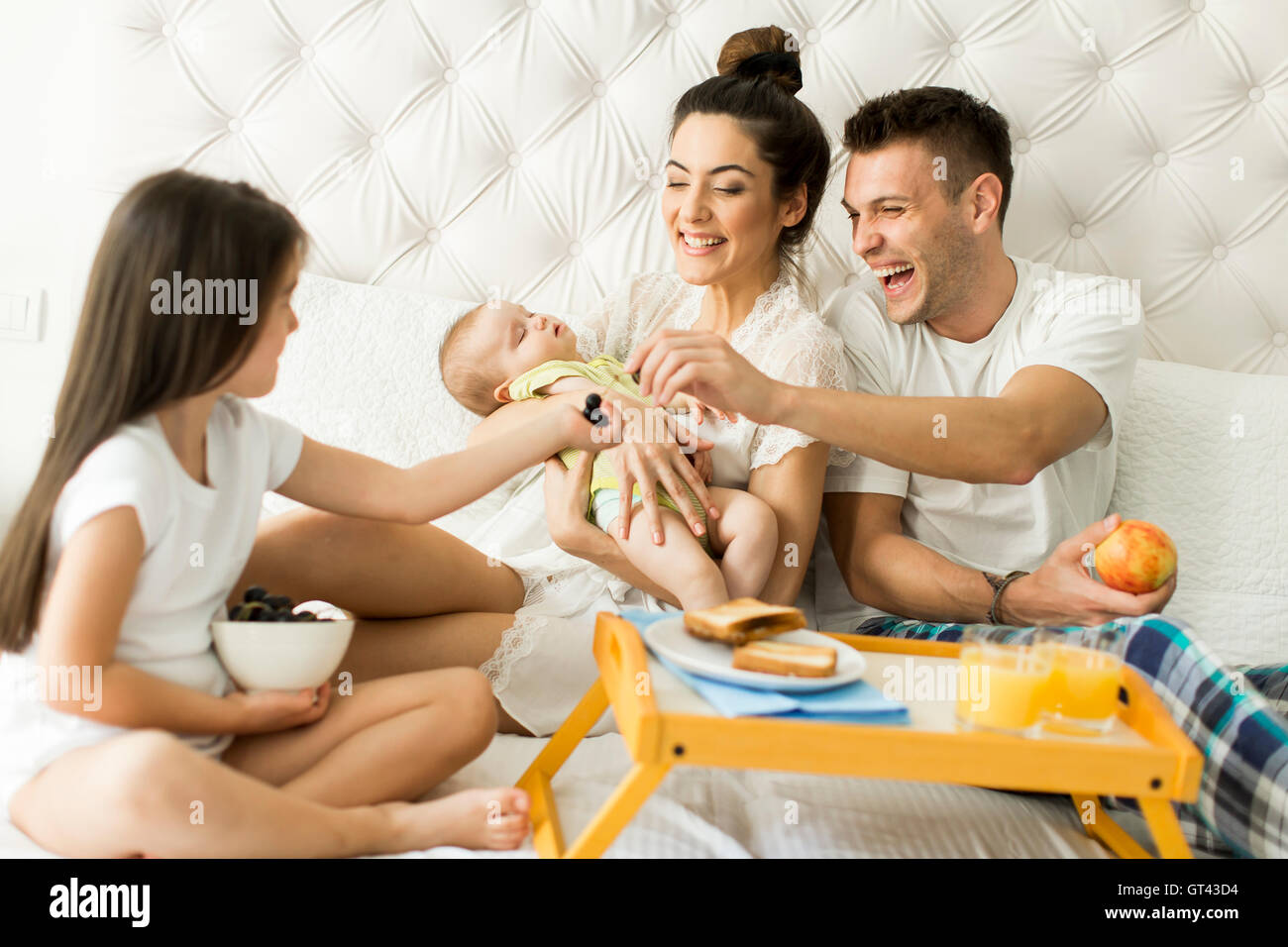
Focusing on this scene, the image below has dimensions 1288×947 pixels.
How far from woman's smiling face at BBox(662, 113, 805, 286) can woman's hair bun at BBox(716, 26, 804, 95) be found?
5.8 inches

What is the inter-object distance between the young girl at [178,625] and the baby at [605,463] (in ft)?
1.20

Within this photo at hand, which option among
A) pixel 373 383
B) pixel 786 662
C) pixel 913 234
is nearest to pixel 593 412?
pixel 786 662

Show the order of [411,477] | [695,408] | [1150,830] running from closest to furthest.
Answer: [1150,830], [411,477], [695,408]

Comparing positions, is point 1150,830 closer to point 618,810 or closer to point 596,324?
point 618,810

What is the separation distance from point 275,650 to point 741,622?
1.60ft

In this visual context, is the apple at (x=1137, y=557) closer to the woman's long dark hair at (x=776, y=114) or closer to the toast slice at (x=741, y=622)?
the toast slice at (x=741, y=622)

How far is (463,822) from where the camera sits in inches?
43.8

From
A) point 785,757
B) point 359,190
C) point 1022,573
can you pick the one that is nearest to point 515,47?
point 359,190

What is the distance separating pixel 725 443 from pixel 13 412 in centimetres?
131

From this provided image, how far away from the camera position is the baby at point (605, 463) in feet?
4.88

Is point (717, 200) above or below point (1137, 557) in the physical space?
above

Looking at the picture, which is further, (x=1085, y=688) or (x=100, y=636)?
(x=1085, y=688)

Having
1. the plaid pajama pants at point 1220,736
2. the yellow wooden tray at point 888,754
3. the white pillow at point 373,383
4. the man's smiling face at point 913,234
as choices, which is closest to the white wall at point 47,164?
the white pillow at point 373,383

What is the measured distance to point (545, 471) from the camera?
1652 mm
